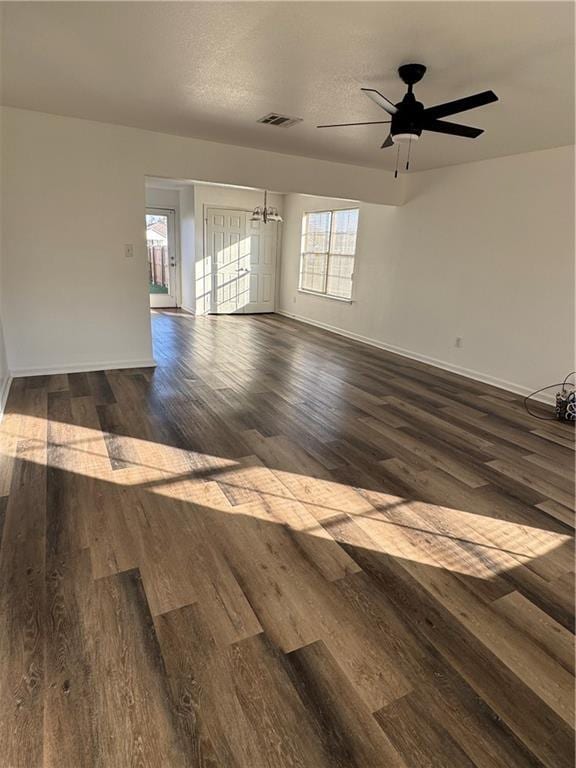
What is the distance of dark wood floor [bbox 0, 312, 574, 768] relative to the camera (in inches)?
51.4

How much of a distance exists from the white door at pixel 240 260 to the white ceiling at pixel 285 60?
4.84 meters

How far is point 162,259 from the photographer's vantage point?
9922 millimetres

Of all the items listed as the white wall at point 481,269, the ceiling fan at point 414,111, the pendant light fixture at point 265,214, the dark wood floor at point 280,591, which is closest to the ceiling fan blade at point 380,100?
the ceiling fan at point 414,111

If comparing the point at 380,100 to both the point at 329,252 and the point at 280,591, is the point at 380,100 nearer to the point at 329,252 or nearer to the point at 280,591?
the point at 280,591

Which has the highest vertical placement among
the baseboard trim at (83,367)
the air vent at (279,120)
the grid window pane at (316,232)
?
the air vent at (279,120)

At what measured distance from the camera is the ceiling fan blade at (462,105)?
246 cm

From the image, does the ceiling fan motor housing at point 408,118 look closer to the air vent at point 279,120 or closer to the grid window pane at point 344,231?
the air vent at point 279,120

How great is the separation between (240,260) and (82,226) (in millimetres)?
5136

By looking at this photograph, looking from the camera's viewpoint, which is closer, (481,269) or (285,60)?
(285,60)

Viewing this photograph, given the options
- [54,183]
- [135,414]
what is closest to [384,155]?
[54,183]

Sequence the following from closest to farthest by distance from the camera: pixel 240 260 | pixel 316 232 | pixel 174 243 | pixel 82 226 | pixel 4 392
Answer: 1. pixel 4 392
2. pixel 82 226
3. pixel 316 232
4. pixel 240 260
5. pixel 174 243

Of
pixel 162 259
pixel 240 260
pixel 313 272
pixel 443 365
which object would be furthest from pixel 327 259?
pixel 162 259

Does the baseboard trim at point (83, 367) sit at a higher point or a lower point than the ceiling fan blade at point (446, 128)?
lower

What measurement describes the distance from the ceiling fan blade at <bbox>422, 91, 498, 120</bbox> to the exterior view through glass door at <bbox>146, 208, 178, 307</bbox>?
25.7 ft
